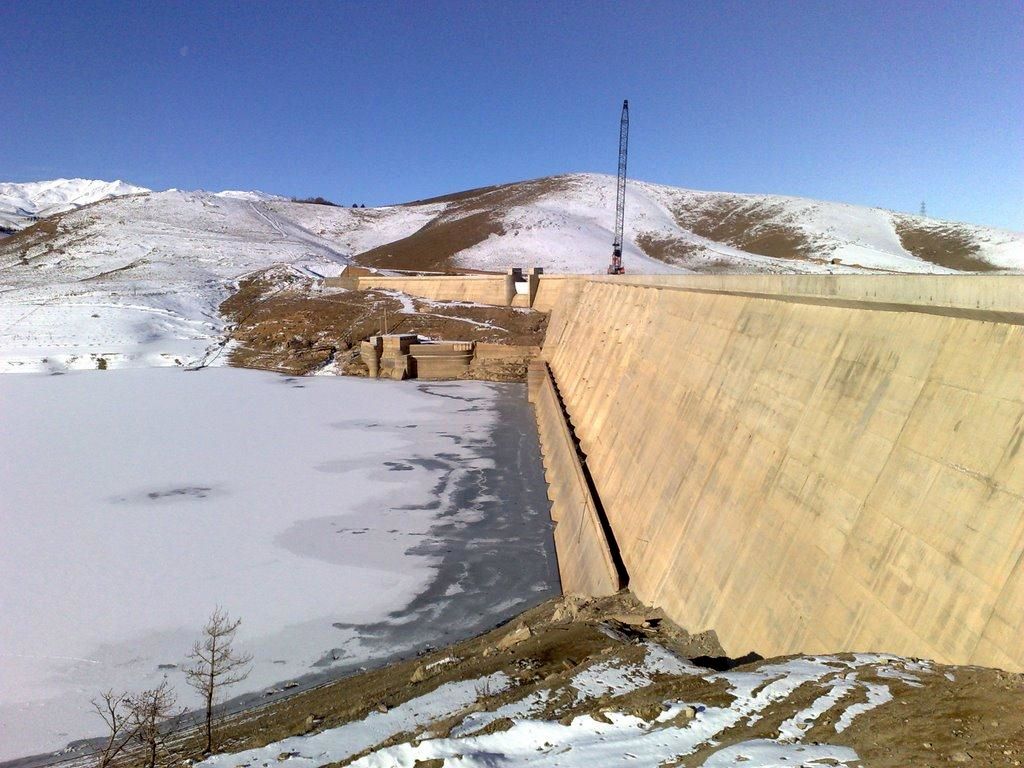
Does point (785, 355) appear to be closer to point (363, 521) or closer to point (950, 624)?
point (950, 624)

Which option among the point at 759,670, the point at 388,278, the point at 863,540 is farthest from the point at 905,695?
the point at 388,278

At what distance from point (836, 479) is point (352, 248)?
118 metres

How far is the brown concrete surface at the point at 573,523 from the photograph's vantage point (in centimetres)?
1317

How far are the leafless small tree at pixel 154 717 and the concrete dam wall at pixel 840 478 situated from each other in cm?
767

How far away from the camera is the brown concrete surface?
13166mm

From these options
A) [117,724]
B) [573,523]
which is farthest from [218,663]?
[573,523]

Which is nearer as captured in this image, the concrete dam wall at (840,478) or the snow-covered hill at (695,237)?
the concrete dam wall at (840,478)

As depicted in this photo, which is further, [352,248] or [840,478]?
[352,248]

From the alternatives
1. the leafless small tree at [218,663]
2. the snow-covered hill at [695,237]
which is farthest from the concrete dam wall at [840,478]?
the snow-covered hill at [695,237]

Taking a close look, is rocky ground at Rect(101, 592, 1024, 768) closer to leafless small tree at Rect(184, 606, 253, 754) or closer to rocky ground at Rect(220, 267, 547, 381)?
leafless small tree at Rect(184, 606, 253, 754)

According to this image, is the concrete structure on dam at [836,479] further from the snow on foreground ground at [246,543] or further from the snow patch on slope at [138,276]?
the snow patch on slope at [138,276]

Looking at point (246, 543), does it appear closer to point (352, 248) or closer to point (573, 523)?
point (573, 523)

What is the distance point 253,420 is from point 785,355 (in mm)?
27113

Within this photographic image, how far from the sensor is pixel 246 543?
17375 millimetres
